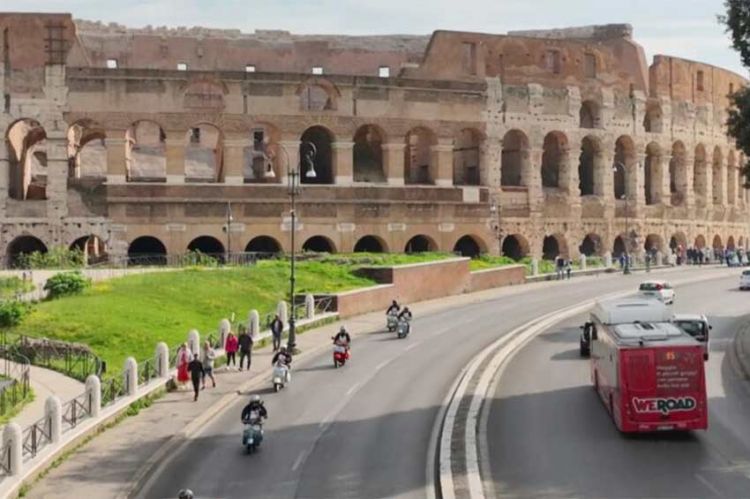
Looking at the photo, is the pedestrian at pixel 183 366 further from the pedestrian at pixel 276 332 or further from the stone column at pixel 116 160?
the stone column at pixel 116 160

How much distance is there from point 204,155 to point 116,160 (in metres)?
16.1

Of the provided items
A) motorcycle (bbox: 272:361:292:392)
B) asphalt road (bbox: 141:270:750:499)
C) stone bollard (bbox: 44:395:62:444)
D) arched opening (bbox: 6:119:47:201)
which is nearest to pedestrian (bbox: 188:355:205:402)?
asphalt road (bbox: 141:270:750:499)

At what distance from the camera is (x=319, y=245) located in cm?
5553

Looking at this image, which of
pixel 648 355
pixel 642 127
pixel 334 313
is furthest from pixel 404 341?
pixel 642 127

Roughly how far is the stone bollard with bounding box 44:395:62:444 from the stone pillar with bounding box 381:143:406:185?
123 feet

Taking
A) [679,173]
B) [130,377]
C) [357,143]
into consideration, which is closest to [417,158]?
[357,143]

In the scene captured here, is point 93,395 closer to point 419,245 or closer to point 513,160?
point 419,245

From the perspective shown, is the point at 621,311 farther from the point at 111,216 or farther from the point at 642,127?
the point at 642,127

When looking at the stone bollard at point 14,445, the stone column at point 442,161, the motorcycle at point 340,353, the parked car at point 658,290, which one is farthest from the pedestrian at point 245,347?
the stone column at point 442,161

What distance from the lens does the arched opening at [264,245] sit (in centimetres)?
5406

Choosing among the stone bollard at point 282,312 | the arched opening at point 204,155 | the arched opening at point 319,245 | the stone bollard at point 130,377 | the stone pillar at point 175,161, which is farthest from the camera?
the arched opening at point 204,155

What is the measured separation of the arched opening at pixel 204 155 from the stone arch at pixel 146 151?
161 centimetres

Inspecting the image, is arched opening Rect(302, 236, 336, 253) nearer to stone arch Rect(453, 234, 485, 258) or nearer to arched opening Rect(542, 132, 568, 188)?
stone arch Rect(453, 234, 485, 258)

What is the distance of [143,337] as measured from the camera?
1245 inches
